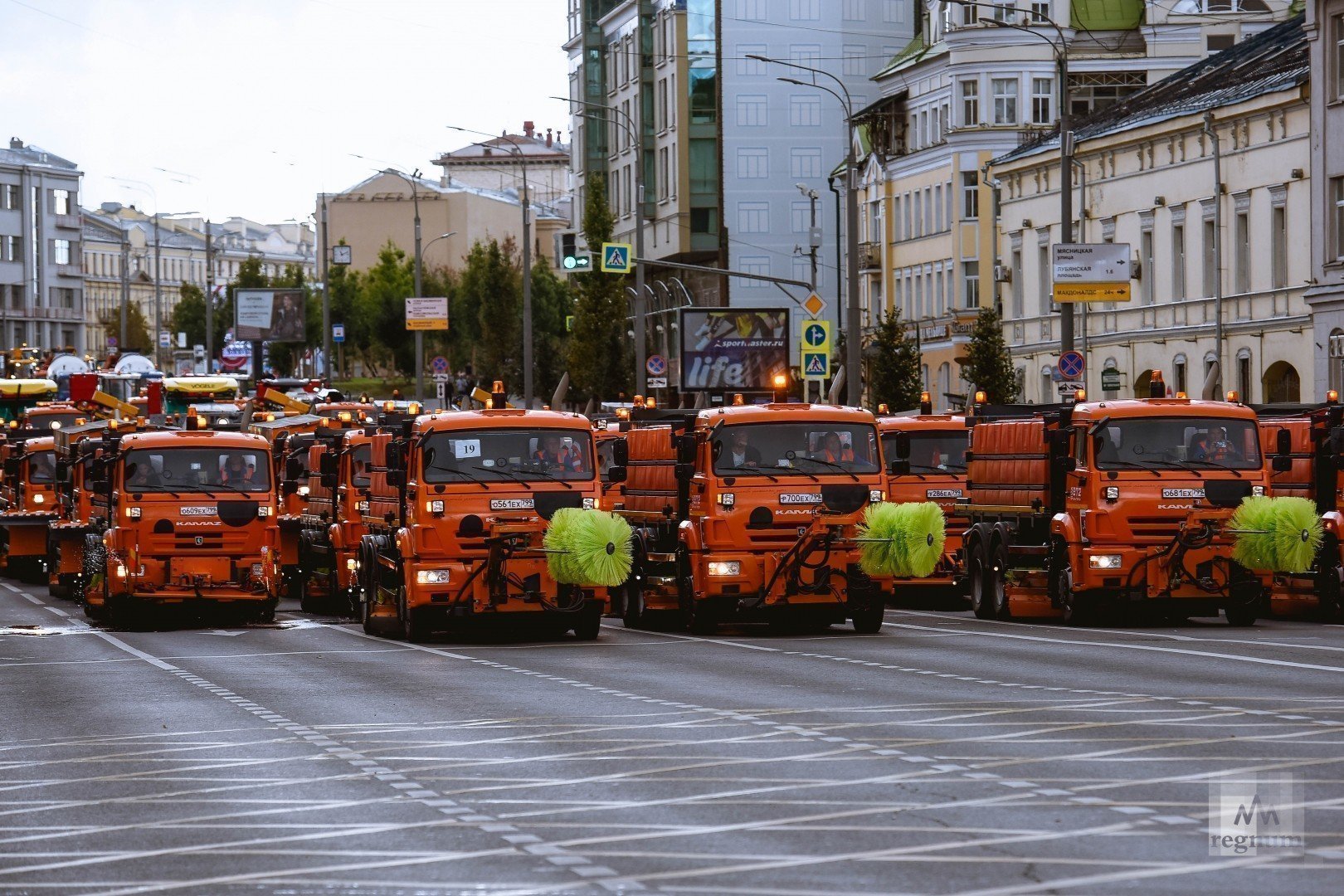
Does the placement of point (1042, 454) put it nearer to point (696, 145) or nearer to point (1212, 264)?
point (1212, 264)

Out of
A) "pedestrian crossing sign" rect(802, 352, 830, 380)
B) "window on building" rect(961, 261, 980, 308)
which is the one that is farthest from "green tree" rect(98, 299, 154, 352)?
"pedestrian crossing sign" rect(802, 352, 830, 380)

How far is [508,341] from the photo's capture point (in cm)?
11131

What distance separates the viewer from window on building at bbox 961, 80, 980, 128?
80312 millimetres

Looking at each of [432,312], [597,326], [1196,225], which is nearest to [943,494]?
[1196,225]

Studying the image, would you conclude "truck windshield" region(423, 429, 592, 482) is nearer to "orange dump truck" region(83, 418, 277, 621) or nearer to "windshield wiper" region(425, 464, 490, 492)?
"windshield wiper" region(425, 464, 490, 492)

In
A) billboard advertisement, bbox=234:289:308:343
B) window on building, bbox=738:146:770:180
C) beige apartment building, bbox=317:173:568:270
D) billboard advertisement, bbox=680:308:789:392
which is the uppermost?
beige apartment building, bbox=317:173:568:270

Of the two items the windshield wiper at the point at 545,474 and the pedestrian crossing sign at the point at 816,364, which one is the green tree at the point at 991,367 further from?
the windshield wiper at the point at 545,474

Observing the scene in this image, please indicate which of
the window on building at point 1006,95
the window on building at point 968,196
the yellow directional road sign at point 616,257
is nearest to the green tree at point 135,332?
the window on building at point 968,196

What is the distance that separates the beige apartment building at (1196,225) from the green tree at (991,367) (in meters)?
2.30

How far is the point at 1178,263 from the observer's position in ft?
206

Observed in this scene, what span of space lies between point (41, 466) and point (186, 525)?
16775 millimetres

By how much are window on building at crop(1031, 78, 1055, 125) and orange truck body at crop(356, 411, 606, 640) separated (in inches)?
2073

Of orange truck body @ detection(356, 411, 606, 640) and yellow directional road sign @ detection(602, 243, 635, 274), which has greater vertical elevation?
yellow directional road sign @ detection(602, 243, 635, 274)

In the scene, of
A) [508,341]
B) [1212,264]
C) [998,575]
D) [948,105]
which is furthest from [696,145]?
[998,575]
